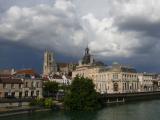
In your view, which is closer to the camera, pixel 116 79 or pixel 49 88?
pixel 49 88

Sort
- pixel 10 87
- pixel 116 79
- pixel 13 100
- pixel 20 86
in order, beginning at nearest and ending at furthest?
pixel 13 100 < pixel 10 87 < pixel 20 86 < pixel 116 79

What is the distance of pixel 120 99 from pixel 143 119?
187 ft

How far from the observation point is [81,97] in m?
93.0

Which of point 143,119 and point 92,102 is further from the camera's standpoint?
point 92,102

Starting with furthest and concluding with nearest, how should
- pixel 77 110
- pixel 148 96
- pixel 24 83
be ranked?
pixel 148 96
pixel 24 83
pixel 77 110

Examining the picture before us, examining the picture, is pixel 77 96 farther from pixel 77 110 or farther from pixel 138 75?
pixel 138 75

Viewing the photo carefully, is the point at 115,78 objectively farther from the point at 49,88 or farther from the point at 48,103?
the point at 48,103

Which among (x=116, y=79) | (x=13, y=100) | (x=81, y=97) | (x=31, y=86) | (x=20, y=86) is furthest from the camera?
(x=116, y=79)

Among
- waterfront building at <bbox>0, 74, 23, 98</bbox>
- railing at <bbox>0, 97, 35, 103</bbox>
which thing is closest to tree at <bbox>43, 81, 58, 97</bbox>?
waterfront building at <bbox>0, 74, 23, 98</bbox>

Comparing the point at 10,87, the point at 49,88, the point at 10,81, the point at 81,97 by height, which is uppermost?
the point at 10,81

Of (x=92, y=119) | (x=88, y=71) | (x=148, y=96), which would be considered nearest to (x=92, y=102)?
(x=92, y=119)

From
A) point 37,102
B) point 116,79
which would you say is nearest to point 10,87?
point 37,102

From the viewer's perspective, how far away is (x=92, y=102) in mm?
94500

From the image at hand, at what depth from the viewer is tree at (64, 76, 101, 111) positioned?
3654 inches
